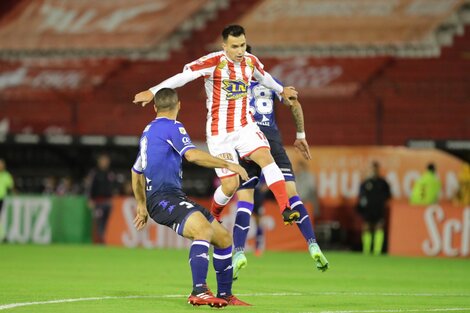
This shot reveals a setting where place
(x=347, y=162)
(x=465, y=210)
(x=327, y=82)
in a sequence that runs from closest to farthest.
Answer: (x=465, y=210), (x=347, y=162), (x=327, y=82)

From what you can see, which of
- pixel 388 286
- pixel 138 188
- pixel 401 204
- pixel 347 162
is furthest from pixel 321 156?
pixel 138 188

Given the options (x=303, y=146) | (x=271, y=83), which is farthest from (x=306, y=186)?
(x=271, y=83)

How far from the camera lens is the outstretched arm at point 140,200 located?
30.5 ft

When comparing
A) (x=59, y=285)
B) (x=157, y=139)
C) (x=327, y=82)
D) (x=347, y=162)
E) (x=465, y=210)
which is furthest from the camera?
(x=327, y=82)

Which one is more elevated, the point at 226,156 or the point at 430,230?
the point at 226,156

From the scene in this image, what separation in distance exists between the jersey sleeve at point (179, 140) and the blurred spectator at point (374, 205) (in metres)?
12.7

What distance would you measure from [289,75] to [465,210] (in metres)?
7.97

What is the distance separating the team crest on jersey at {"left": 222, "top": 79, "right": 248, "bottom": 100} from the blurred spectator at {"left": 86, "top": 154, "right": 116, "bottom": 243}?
12.6 meters

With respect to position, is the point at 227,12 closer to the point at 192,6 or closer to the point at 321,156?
the point at 192,6

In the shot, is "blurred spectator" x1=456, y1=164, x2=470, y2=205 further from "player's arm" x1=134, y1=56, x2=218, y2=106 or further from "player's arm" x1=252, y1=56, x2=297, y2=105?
"player's arm" x1=134, y1=56, x2=218, y2=106

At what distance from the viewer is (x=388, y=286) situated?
11.8 metres

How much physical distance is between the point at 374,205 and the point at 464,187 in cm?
187

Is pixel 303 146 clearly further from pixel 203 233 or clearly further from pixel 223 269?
pixel 203 233

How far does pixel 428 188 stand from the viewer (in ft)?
69.3
